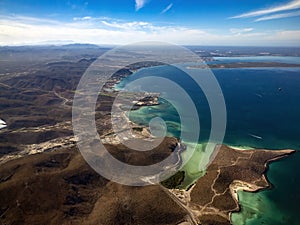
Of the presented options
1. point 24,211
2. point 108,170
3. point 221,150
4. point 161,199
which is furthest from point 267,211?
point 24,211

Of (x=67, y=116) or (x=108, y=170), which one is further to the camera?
(x=67, y=116)

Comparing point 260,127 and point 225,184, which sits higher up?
point 225,184

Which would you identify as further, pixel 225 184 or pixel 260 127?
pixel 260 127

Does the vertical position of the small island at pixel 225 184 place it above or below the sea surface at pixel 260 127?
above

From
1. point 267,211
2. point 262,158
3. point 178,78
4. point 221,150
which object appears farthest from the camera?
point 178,78

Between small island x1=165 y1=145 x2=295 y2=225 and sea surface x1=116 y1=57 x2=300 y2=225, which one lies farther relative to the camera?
sea surface x1=116 y1=57 x2=300 y2=225

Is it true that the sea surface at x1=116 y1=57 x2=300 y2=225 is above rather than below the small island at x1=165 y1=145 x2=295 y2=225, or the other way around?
below

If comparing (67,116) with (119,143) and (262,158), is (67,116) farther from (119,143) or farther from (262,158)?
(262,158)

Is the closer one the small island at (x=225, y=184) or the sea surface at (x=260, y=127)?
the small island at (x=225, y=184)
